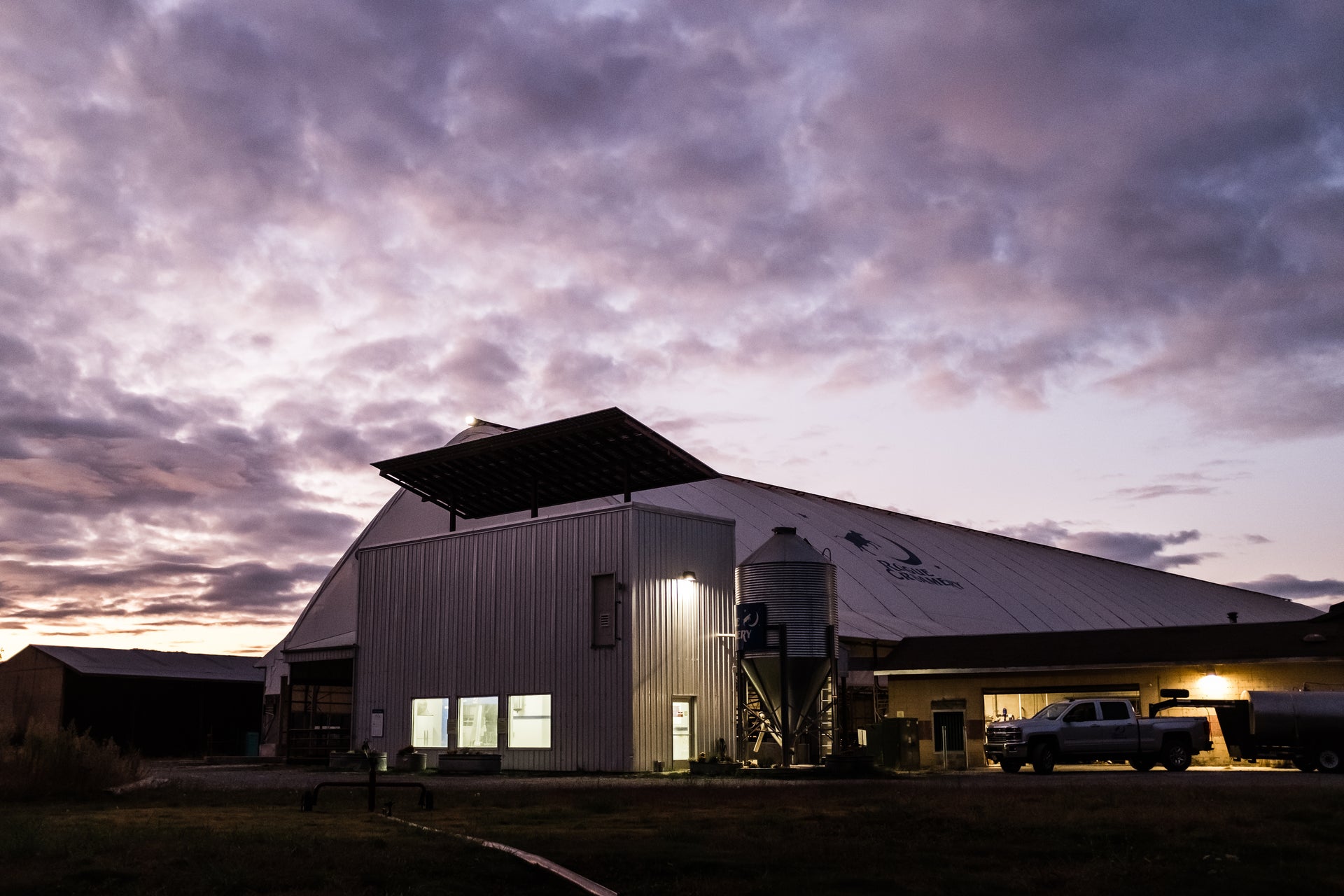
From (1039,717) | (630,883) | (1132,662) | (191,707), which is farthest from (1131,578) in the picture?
(630,883)

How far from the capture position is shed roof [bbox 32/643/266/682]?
68.4 meters

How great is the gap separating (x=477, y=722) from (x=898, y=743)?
14.1 meters

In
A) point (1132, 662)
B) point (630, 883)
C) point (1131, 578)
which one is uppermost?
point (1131, 578)

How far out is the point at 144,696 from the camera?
70.9 meters

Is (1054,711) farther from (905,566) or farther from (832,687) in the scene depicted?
(905,566)

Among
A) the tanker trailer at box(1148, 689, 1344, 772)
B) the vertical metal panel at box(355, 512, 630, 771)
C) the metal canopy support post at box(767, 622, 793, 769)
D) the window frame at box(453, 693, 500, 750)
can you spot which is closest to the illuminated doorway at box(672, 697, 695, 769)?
the vertical metal panel at box(355, 512, 630, 771)

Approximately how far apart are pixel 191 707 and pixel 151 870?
63246mm

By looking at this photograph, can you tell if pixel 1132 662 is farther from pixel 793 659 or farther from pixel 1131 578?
pixel 1131 578

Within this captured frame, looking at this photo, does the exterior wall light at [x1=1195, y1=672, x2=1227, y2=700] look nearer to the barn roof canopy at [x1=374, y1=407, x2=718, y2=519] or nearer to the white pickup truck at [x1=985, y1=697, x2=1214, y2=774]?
the white pickup truck at [x1=985, y1=697, x2=1214, y2=774]

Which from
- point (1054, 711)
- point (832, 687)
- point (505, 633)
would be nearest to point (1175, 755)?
point (1054, 711)

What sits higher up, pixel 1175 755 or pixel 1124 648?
pixel 1124 648

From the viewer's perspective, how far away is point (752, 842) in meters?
17.1

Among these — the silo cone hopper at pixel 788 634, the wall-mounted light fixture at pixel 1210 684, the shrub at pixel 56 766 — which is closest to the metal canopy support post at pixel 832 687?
the silo cone hopper at pixel 788 634

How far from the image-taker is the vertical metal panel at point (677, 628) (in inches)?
1524
